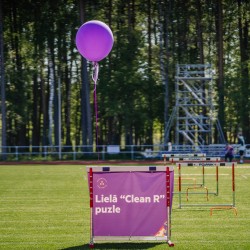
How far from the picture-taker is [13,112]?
56.1 metres

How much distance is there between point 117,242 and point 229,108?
45918mm

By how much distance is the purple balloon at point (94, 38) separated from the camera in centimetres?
1321

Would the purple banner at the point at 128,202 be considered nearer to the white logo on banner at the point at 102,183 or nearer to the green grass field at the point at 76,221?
the white logo on banner at the point at 102,183

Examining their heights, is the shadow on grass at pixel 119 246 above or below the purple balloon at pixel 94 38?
below

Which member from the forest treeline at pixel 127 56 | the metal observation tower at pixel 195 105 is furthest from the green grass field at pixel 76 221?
the forest treeline at pixel 127 56

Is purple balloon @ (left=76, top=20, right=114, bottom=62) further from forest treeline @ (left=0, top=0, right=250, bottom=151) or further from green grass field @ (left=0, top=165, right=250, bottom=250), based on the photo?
forest treeline @ (left=0, top=0, right=250, bottom=151)

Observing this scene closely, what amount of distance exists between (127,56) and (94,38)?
42.5 metres

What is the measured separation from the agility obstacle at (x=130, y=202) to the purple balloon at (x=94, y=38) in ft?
11.3

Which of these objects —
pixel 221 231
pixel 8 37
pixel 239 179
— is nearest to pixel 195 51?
pixel 8 37

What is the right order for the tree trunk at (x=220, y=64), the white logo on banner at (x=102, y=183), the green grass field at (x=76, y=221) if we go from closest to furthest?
the white logo on banner at (x=102, y=183), the green grass field at (x=76, y=221), the tree trunk at (x=220, y=64)

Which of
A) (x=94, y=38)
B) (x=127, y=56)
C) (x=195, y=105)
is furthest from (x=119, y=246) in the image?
(x=127, y=56)

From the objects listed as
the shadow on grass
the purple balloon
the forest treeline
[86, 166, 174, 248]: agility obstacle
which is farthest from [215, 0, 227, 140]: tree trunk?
[86, 166, 174, 248]: agility obstacle

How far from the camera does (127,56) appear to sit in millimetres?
55625

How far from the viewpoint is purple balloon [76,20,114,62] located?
43.3 feet
